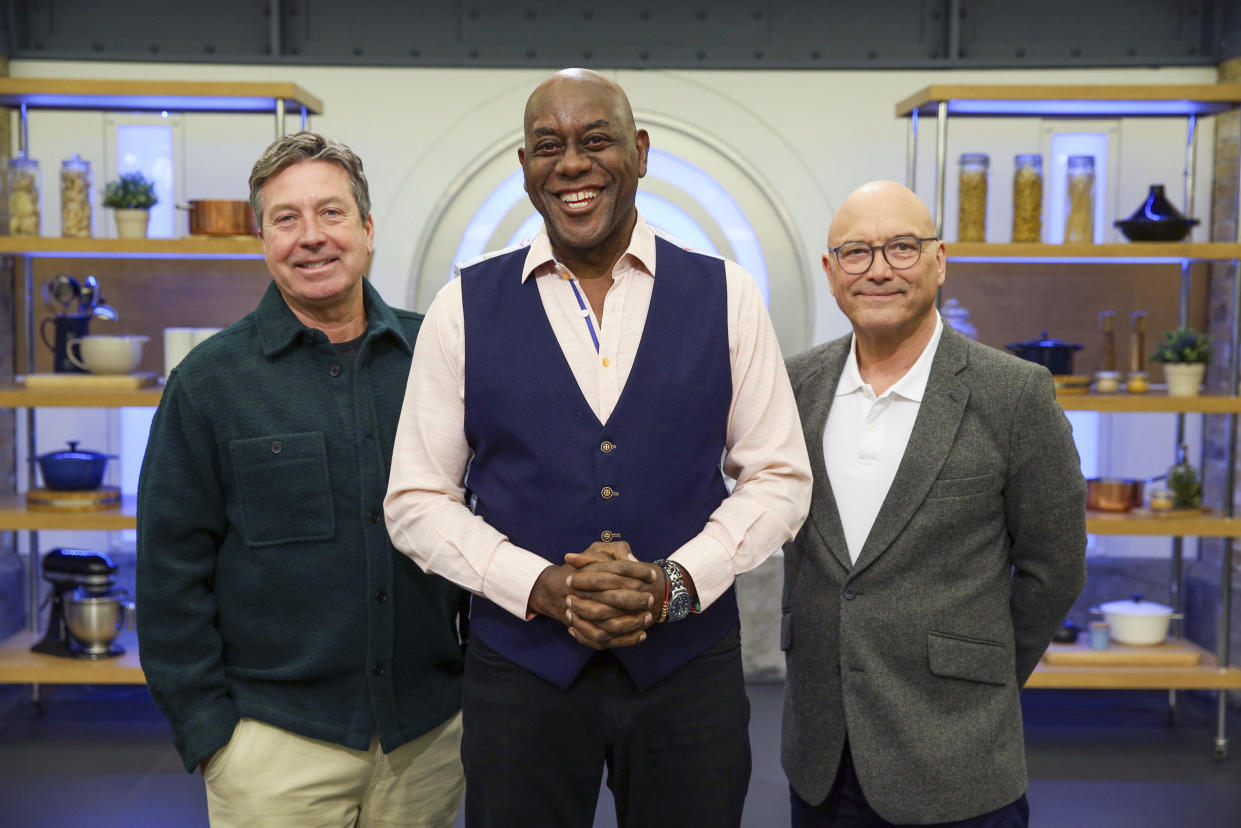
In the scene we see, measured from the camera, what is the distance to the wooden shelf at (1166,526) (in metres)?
3.76

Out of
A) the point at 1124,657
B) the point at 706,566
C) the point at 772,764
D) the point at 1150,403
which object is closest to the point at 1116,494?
the point at 1150,403

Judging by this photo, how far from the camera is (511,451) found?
5.12 feet

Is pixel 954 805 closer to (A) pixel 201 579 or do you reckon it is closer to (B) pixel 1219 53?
(A) pixel 201 579

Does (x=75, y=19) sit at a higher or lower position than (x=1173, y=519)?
higher

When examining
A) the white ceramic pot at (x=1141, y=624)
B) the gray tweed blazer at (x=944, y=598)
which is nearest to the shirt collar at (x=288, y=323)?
the gray tweed blazer at (x=944, y=598)

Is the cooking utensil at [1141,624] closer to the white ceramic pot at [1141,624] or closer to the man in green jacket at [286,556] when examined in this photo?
the white ceramic pot at [1141,624]

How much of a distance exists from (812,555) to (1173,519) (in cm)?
249

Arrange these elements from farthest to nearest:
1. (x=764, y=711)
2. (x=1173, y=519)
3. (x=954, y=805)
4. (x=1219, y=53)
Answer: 1. (x=1219, y=53)
2. (x=764, y=711)
3. (x=1173, y=519)
4. (x=954, y=805)

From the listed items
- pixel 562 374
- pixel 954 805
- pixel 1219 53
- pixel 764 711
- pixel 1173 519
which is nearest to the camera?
pixel 562 374

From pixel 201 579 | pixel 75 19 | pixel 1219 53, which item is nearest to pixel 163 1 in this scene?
pixel 75 19

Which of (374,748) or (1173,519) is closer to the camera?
(374,748)

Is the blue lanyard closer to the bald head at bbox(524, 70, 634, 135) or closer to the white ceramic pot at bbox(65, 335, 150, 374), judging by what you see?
the bald head at bbox(524, 70, 634, 135)

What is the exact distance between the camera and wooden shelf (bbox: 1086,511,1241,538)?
3756mm

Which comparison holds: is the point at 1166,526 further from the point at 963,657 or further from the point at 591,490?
the point at 591,490
